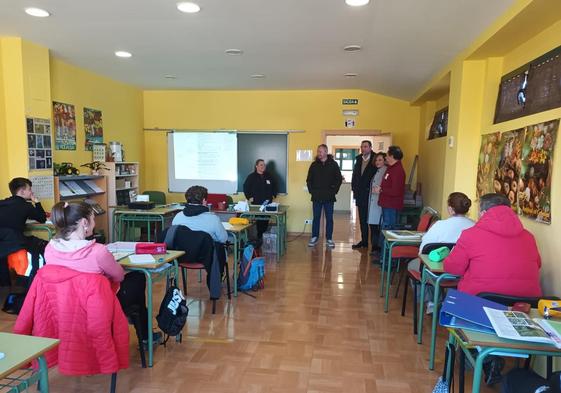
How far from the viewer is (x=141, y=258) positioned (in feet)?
8.98

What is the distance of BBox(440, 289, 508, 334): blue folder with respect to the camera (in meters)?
1.69

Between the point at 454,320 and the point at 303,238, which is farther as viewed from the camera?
the point at 303,238

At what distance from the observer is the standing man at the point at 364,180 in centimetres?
612

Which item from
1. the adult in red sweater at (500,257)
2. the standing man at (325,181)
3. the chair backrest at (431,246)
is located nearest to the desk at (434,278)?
the chair backrest at (431,246)

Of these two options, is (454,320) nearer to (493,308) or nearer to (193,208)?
(493,308)

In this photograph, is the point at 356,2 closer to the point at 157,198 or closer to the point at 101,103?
the point at 101,103

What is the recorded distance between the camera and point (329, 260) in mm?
5641

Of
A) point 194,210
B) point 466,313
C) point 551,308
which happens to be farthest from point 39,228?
point 551,308

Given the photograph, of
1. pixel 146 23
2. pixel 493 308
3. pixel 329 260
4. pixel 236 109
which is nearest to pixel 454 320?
pixel 493 308

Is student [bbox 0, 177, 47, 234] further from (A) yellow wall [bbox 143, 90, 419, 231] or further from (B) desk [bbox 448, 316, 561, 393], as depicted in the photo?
(B) desk [bbox 448, 316, 561, 393]

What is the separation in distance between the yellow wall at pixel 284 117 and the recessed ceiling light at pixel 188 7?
3998 millimetres

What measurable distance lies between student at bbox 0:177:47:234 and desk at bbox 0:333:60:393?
2687 mm

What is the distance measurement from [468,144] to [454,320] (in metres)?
2.81

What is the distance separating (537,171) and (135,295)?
2.92 metres
